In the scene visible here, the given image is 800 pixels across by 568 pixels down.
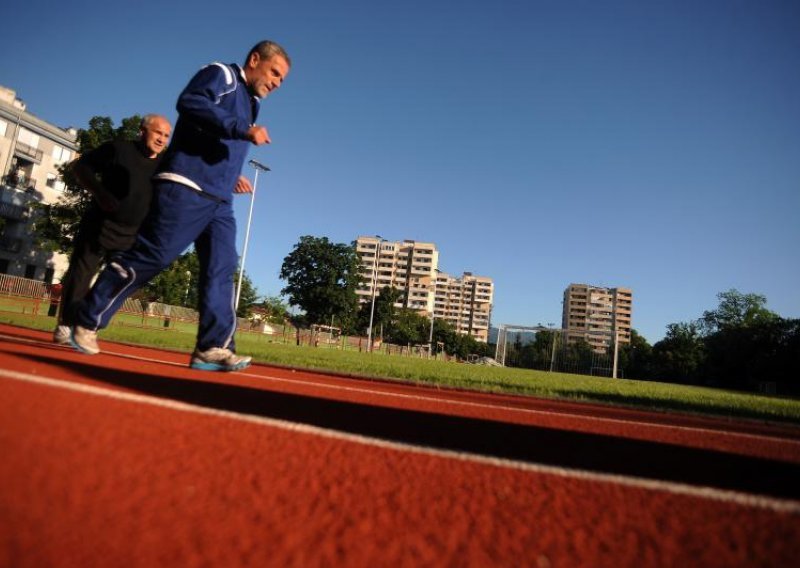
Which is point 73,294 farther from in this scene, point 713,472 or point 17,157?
point 17,157

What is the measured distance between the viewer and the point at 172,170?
3646 millimetres

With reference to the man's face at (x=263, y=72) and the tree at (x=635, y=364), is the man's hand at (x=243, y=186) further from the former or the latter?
the tree at (x=635, y=364)

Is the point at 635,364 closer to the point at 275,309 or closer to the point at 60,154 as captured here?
the point at 275,309

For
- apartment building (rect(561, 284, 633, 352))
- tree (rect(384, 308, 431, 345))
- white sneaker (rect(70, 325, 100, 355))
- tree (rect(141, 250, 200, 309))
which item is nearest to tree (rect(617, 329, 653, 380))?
tree (rect(384, 308, 431, 345))

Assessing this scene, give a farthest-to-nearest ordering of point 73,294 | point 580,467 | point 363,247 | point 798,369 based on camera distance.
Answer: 1. point 363,247
2. point 798,369
3. point 73,294
4. point 580,467

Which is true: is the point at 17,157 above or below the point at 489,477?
above

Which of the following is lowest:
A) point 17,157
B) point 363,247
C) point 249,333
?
point 249,333

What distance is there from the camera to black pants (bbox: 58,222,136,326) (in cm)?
478

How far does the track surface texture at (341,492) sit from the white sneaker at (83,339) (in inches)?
61.3

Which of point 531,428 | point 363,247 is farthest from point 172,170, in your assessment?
point 363,247

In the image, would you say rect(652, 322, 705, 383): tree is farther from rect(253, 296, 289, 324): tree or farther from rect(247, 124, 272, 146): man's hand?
rect(247, 124, 272, 146): man's hand

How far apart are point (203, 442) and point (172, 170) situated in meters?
2.66

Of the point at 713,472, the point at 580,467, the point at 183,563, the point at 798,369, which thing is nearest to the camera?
the point at 183,563

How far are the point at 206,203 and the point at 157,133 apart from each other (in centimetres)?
187
